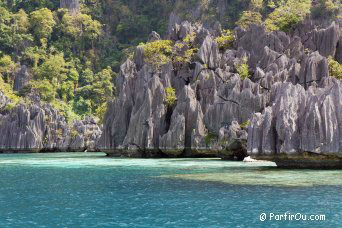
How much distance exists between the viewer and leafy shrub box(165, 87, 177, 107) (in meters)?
69.4

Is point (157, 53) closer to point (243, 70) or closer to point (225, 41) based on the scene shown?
point (225, 41)

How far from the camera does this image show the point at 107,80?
122 meters

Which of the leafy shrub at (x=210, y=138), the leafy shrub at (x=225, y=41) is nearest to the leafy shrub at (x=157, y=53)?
the leafy shrub at (x=225, y=41)

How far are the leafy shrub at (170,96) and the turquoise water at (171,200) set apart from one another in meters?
34.6

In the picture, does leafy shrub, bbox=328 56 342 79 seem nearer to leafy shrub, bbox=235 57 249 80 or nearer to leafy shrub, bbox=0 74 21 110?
leafy shrub, bbox=235 57 249 80

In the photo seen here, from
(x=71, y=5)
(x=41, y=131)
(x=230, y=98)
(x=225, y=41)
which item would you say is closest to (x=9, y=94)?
(x=41, y=131)

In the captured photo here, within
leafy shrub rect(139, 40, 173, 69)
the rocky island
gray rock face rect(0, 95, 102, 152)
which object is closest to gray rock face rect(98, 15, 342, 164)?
the rocky island

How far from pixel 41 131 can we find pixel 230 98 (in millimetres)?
→ 48246

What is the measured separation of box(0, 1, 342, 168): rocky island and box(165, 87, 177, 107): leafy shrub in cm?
14

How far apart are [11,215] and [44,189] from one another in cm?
865

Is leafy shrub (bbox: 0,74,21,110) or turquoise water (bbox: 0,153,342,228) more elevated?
leafy shrub (bbox: 0,74,21,110)

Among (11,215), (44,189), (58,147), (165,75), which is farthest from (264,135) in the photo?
(58,147)

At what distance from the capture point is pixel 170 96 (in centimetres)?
6962

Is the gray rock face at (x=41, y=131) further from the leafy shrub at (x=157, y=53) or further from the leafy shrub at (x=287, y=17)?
the leafy shrub at (x=287, y=17)
